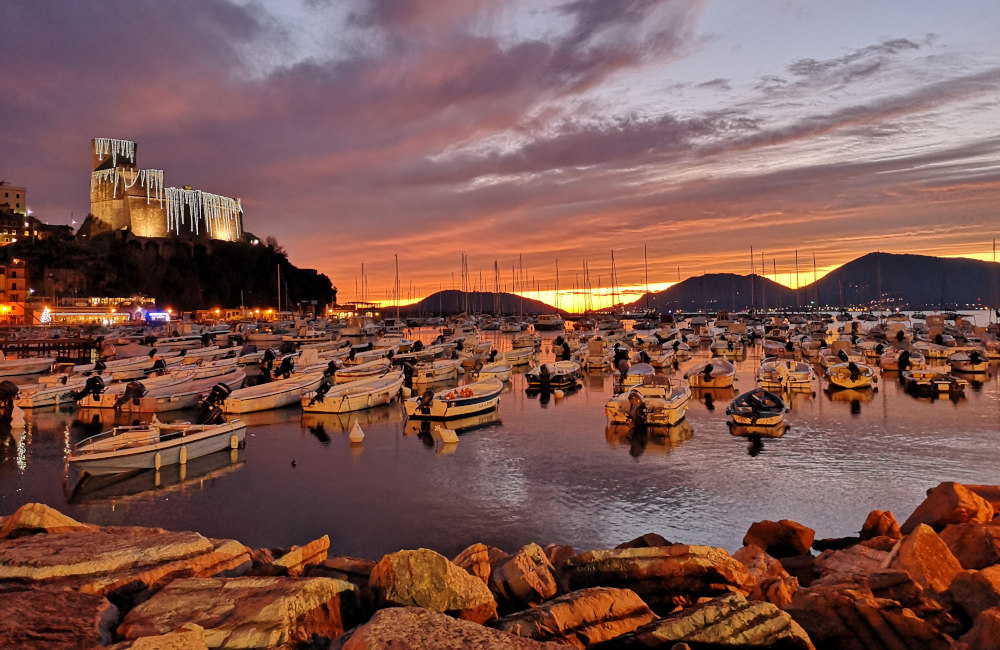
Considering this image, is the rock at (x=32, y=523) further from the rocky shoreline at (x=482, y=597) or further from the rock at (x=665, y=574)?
the rock at (x=665, y=574)

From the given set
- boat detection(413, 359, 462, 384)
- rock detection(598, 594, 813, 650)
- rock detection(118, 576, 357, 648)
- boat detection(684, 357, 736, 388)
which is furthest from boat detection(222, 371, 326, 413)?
rock detection(598, 594, 813, 650)

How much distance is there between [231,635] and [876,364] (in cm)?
5358

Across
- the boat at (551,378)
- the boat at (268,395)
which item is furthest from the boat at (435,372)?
the boat at (268,395)

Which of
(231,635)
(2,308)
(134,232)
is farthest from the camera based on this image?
(134,232)

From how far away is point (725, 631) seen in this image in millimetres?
7055

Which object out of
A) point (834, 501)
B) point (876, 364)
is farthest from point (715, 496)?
point (876, 364)

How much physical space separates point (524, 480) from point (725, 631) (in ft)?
36.0

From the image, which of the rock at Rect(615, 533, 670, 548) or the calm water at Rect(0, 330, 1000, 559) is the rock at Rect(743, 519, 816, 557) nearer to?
the calm water at Rect(0, 330, 1000, 559)

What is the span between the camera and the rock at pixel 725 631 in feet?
23.0

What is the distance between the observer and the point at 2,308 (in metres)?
94.4

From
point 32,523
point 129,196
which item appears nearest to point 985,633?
point 32,523

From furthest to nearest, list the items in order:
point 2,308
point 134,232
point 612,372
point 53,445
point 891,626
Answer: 1. point 134,232
2. point 2,308
3. point 612,372
4. point 53,445
5. point 891,626

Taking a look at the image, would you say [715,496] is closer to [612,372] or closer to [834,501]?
[834,501]

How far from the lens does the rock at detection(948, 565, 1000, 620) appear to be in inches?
301
